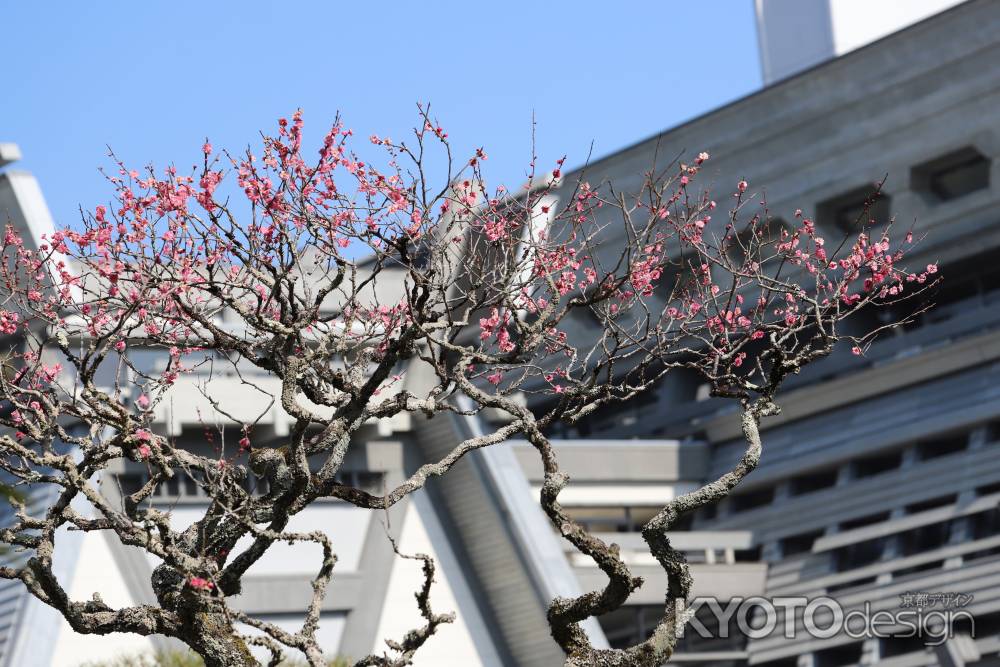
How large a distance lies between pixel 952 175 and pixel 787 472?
380 inches

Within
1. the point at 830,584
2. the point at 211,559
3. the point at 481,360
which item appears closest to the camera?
the point at 211,559

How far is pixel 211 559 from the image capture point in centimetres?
1118

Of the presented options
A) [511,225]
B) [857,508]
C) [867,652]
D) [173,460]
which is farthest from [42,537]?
[857,508]

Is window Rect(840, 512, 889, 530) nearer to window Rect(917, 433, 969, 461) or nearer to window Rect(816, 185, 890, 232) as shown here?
window Rect(917, 433, 969, 461)

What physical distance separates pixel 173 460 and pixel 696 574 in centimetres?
1862

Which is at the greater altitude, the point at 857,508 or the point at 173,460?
the point at 857,508

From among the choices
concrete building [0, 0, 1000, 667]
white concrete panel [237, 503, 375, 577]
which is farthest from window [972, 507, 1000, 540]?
white concrete panel [237, 503, 375, 577]

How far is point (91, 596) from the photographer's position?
78.4 feet

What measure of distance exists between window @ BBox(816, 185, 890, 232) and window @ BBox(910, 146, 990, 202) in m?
0.93

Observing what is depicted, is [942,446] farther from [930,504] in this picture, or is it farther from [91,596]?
[91,596]

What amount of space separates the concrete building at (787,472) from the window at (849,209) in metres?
0.11

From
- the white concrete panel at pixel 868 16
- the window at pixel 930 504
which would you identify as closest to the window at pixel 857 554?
the window at pixel 930 504

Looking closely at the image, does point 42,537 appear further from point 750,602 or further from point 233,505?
point 750,602

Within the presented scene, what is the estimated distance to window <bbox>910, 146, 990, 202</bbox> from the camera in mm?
35344
